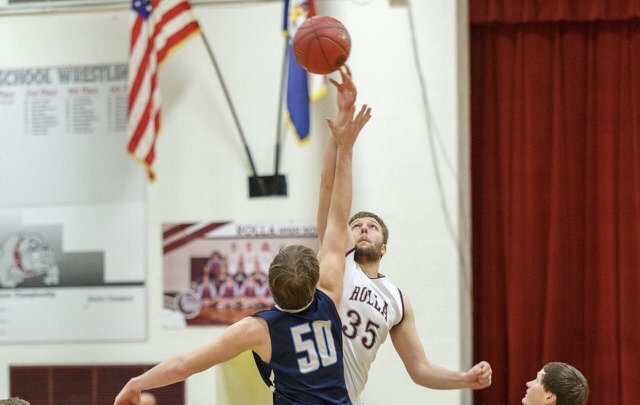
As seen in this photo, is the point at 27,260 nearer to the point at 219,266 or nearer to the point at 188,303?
the point at 188,303

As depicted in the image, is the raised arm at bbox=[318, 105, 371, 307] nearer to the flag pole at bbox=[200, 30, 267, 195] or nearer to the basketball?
the basketball

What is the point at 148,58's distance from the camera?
7434 mm

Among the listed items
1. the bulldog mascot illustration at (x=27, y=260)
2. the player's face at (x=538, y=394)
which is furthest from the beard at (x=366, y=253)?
the bulldog mascot illustration at (x=27, y=260)

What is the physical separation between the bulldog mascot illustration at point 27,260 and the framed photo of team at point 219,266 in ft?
3.49

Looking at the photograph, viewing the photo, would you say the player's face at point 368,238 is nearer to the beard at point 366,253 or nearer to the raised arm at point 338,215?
the beard at point 366,253

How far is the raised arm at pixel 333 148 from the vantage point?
14.3ft

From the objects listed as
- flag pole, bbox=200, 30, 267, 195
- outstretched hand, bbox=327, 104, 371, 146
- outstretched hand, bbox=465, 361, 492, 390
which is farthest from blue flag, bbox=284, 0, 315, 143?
outstretched hand, bbox=465, 361, 492, 390

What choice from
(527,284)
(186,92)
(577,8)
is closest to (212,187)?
(186,92)

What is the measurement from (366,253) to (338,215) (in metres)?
0.51

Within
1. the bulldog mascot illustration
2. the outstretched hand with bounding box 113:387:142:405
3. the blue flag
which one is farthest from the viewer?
the bulldog mascot illustration

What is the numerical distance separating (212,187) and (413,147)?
1.75m

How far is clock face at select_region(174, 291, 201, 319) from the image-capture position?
7.54m

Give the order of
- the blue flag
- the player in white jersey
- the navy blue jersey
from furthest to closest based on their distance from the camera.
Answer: the blue flag
the player in white jersey
the navy blue jersey

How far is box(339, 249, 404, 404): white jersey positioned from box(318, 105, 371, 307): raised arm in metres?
0.30
